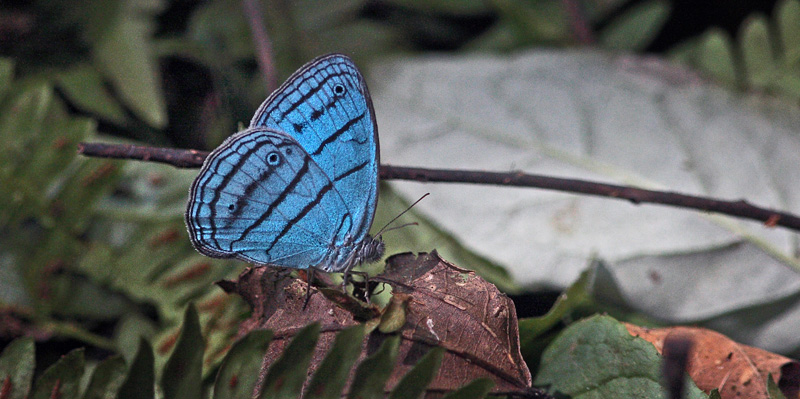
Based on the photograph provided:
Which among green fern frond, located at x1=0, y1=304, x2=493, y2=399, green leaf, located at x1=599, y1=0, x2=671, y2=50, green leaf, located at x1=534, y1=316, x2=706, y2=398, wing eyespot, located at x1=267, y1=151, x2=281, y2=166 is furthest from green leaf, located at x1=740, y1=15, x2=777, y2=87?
green fern frond, located at x1=0, y1=304, x2=493, y2=399

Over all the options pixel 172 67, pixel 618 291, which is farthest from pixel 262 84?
pixel 618 291

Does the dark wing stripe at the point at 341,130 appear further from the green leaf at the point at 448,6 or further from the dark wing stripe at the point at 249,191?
the green leaf at the point at 448,6

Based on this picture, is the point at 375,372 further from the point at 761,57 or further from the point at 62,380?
the point at 761,57

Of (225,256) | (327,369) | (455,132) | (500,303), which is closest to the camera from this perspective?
(327,369)

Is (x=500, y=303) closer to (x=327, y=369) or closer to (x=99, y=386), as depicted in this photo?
(x=327, y=369)

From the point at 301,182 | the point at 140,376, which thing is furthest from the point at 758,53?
the point at 140,376

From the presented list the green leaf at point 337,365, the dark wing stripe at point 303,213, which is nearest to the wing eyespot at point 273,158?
the dark wing stripe at point 303,213
